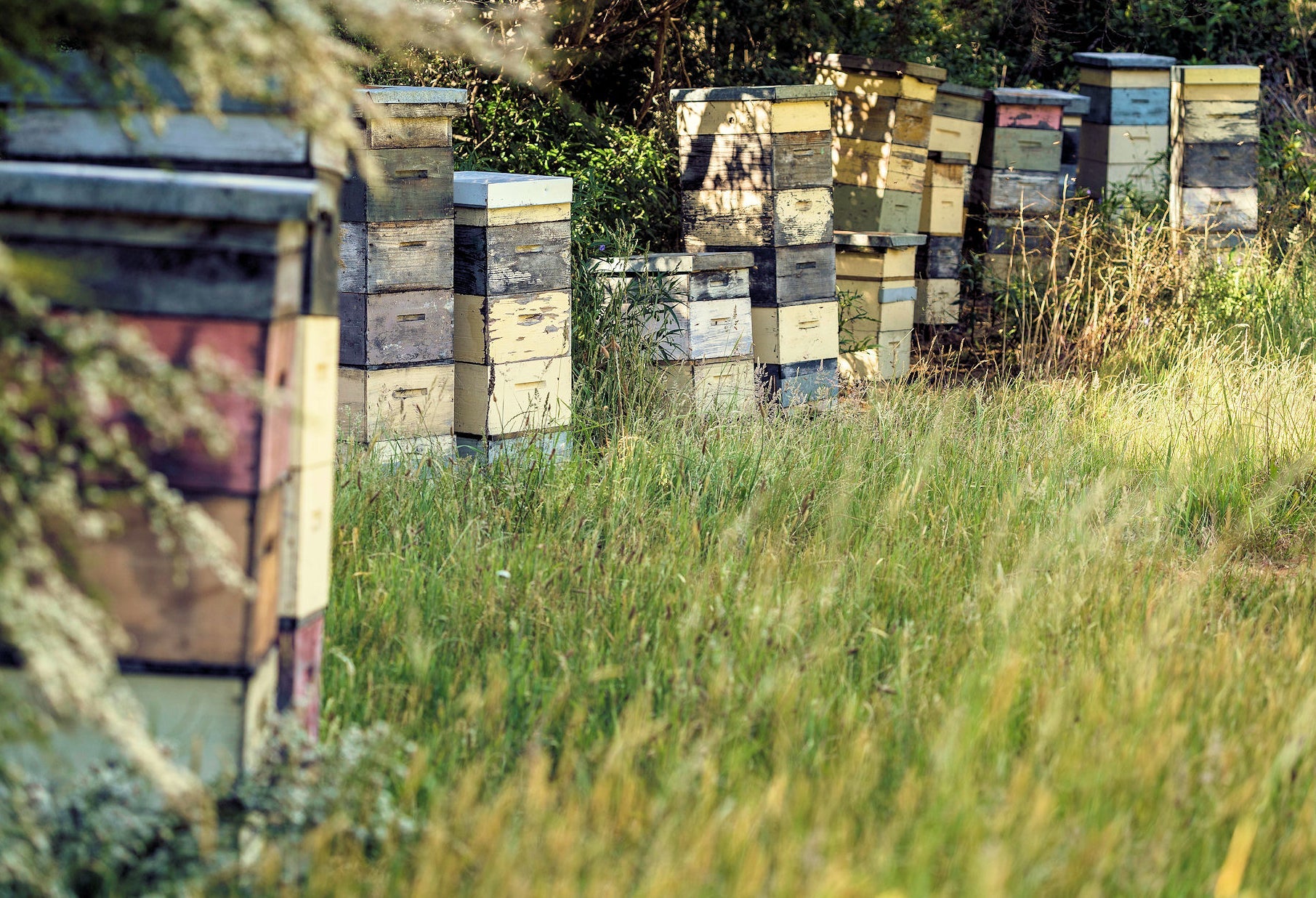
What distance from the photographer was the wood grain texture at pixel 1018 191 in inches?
290

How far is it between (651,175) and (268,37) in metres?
5.50

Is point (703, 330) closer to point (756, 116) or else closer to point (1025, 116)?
point (756, 116)

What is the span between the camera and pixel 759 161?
5512 millimetres

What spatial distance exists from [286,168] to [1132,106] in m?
7.27

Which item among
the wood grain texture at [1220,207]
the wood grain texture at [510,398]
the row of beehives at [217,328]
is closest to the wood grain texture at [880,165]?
the wood grain texture at [1220,207]

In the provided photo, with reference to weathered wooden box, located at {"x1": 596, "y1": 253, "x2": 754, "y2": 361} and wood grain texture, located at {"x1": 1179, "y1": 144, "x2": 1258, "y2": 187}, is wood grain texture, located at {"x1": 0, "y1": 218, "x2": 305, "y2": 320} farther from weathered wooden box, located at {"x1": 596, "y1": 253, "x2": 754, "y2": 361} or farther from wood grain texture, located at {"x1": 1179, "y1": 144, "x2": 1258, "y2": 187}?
wood grain texture, located at {"x1": 1179, "y1": 144, "x2": 1258, "y2": 187}

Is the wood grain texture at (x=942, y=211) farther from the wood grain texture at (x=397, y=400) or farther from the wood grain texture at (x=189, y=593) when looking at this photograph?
the wood grain texture at (x=189, y=593)

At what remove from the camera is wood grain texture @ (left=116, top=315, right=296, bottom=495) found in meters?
1.73

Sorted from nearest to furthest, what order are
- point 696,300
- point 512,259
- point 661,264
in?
1. point 512,259
2. point 661,264
3. point 696,300

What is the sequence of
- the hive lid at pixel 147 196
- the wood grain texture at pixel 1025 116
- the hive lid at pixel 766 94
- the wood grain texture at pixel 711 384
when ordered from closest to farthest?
the hive lid at pixel 147 196, the wood grain texture at pixel 711 384, the hive lid at pixel 766 94, the wood grain texture at pixel 1025 116

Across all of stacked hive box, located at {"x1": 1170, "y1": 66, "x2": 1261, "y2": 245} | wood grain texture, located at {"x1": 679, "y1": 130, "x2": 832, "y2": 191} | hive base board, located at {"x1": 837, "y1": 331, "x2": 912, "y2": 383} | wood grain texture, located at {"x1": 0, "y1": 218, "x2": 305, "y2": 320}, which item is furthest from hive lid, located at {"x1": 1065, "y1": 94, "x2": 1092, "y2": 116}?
wood grain texture, located at {"x1": 0, "y1": 218, "x2": 305, "y2": 320}

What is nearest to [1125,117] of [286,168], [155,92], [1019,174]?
[1019,174]

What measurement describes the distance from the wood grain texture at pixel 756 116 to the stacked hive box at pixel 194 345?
3.95 metres

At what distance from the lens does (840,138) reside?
6.93 meters
